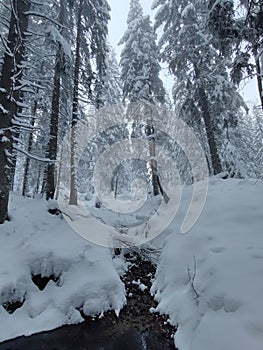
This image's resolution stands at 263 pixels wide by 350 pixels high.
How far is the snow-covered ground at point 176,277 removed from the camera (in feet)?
14.3

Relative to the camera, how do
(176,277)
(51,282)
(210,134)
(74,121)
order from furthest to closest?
(210,134) → (74,121) → (51,282) → (176,277)

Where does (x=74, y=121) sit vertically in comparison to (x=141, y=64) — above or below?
below

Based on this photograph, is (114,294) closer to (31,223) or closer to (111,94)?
(31,223)

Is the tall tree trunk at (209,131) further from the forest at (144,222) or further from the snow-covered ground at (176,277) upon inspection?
the snow-covered ground at (176,277)

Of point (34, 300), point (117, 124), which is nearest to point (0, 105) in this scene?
point (34, 300)

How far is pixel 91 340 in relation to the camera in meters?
5.10

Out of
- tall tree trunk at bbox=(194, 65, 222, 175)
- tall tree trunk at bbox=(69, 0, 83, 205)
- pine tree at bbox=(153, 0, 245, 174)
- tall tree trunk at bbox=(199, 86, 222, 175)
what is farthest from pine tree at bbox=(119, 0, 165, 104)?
tall tree trunk at bbox=(69, 0, 83, 205)

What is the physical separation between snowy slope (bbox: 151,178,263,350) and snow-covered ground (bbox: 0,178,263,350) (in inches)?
0.6

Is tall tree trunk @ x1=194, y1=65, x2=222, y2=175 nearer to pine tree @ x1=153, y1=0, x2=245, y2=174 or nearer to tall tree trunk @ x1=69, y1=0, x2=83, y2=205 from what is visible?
pine tree @ x1=153, y1=0, x2=245, y2=174

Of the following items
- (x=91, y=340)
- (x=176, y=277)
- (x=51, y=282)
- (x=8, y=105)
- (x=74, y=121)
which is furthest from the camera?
(x=74, y=121)

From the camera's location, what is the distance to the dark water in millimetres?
4891

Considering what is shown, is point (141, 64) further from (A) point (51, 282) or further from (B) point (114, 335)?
(B) point (114, 335)

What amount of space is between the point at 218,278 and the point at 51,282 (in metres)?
4.05

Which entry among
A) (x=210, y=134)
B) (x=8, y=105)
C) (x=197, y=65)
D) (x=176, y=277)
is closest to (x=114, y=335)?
(x=176, y=277)
